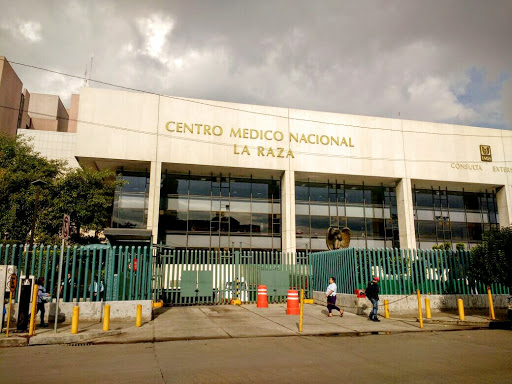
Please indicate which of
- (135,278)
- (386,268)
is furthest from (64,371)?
(386,268)

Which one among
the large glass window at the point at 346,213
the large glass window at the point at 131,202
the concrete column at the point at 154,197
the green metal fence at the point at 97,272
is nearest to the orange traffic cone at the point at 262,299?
the green metal fence at the point at 97,272

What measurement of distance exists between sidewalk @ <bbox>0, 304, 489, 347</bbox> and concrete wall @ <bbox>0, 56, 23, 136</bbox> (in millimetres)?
41602

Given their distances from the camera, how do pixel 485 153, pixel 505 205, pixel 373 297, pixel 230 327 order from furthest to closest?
pixel 505 205
pixel 485 153
pixel 373 297
pixel 230 327

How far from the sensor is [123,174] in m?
31.3

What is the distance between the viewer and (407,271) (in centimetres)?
1812

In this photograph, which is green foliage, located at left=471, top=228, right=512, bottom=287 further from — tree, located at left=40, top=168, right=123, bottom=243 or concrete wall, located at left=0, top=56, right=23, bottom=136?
concrete wall, located at left=0, top=56, right=23, bottom=136

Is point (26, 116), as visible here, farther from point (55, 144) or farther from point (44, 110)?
point (55, 144)

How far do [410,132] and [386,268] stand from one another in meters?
20.3

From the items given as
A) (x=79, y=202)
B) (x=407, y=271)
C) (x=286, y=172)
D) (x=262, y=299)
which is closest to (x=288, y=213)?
(x=286, y=172)

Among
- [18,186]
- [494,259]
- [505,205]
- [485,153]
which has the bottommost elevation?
[494,259]

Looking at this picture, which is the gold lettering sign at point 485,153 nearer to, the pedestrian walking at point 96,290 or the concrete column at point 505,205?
the concrete column at point 505,205

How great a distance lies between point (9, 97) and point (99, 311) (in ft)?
155

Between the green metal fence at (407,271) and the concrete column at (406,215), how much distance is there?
45.1 ft

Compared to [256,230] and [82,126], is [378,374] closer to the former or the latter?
[256,230]
